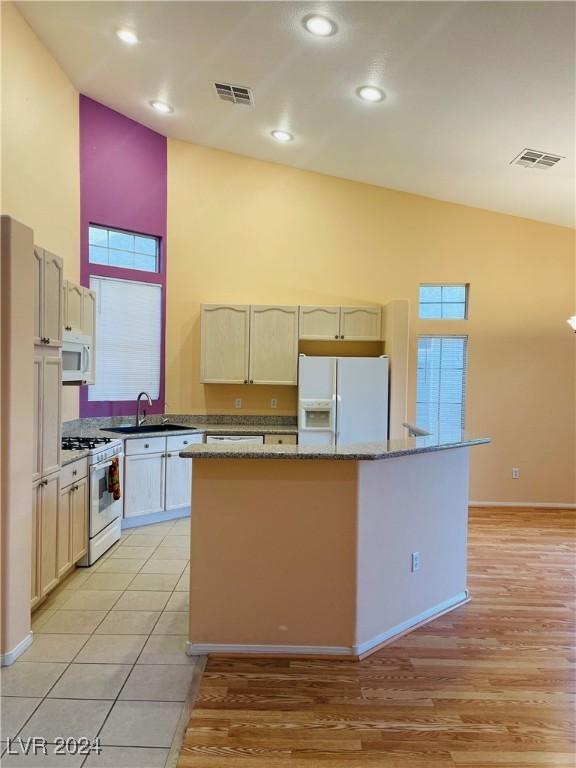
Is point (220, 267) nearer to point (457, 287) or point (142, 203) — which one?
point (142, 203)

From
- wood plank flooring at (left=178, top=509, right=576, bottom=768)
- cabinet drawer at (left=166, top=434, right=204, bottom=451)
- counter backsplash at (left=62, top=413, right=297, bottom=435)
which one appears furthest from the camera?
counter backsplash at (left=62, top=413, right=297, bottom=435)

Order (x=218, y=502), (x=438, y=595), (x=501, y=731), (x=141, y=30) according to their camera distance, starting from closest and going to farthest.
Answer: (x=501, y=731)
(x=218, y=502)
(x=438, y=595)
(x=141, y=30)

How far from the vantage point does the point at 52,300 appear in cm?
295

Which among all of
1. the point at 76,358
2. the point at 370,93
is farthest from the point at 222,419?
the point at 370,93

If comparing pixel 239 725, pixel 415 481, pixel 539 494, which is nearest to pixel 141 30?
pixel 415 481

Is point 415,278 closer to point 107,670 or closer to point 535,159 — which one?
point 535,159

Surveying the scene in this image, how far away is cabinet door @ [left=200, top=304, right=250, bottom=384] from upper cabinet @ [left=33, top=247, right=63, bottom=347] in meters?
2.16

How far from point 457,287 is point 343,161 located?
78.1 inches

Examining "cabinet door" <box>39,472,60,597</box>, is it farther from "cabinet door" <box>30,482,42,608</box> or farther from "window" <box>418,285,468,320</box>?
"window" <box>418,285,468,320</box>

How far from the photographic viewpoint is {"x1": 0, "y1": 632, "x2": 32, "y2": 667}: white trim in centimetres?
232

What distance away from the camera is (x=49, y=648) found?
2.49 meters

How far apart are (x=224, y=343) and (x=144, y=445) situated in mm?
1396

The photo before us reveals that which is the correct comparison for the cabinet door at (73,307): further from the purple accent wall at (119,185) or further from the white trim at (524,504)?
the white trim at (524,504)

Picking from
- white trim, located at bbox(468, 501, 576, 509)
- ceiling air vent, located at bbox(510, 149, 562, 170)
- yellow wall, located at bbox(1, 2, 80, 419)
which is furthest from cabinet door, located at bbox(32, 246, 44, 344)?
white trim, located at bbox(468, 501, 576, 509)
